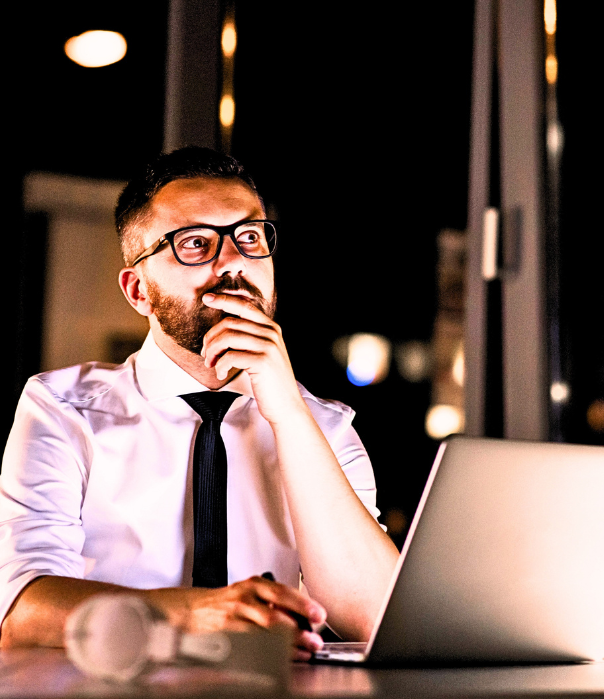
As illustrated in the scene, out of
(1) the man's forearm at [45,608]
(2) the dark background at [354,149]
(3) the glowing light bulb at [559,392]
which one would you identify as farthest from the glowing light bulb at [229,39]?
(1) the man's forearm at [45,608]

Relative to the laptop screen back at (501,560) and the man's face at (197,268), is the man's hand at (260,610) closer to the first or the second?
the laptop screen back at (501,560)

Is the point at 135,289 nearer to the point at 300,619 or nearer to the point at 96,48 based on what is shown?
the point at 96,48

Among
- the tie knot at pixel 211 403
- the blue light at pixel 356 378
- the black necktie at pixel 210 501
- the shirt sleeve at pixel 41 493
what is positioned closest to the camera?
the shirt sleeve at pixel 41 493

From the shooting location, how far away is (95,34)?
2477mm

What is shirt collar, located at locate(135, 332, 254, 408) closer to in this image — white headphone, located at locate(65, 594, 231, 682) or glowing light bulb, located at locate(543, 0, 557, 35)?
white headphone, located at locate(65, 594, 231, 682)

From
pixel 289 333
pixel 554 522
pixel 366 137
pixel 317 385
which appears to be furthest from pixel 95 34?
pixel 554 522

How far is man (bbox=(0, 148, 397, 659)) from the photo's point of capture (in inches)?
59.7

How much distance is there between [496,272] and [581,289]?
0.25m

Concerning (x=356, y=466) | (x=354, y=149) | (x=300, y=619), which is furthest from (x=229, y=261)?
(x=354, y=149)

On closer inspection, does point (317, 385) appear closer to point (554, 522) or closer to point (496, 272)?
point (496, 272)

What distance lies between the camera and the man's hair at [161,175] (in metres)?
1.90

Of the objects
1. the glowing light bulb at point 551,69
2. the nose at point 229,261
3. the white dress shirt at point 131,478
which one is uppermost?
the glowing light bulb at point 551,69

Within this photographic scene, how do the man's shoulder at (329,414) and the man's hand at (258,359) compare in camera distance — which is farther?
the man's shoulder at (329,414)

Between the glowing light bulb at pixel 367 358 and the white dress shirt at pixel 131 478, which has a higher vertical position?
the glowing light bulb at pixel 367 358
